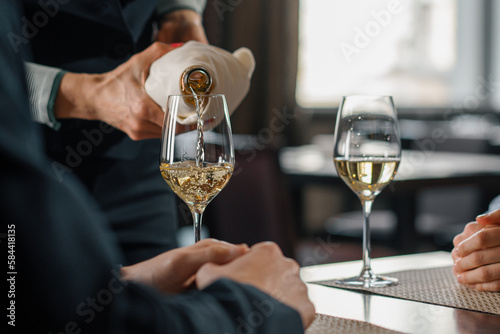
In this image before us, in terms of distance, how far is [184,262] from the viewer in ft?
1.99

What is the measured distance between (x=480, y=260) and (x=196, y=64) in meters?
0.45

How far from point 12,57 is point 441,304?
0.56 m

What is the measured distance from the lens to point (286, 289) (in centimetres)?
59

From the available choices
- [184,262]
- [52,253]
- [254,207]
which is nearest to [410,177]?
[254,207]

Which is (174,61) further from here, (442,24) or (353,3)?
(442,24)

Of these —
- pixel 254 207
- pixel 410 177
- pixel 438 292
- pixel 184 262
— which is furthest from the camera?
pixel 410 177

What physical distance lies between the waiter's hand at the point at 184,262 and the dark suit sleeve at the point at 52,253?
0.37ft

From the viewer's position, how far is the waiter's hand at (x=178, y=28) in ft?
4.25

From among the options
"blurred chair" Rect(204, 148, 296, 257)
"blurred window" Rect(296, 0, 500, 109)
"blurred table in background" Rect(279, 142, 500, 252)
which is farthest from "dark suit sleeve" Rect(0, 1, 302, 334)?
"blurred window" Rect(296, 0, 500, 109)

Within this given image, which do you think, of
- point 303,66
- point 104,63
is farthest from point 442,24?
point 104,63

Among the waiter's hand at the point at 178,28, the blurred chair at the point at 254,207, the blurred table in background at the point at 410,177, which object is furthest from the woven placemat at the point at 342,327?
the blurred table in background at the point at 410,177

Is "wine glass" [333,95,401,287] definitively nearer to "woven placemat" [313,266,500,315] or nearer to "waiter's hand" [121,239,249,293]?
"woven placemat" [313,266,500,315]

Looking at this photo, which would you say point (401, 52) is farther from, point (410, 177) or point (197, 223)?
point (197, 223)

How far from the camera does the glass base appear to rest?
89cm
